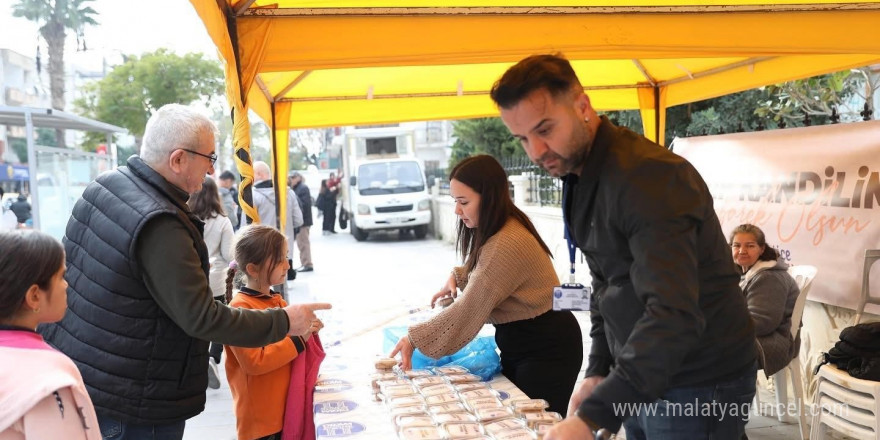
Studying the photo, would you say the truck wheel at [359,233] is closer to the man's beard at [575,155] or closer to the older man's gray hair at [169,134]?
the older man's gray hair at [169,134]

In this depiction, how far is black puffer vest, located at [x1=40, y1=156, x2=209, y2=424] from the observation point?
187 cm

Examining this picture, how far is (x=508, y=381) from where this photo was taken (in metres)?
2.47

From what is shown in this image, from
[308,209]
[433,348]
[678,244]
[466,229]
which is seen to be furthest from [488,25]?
[308,209]

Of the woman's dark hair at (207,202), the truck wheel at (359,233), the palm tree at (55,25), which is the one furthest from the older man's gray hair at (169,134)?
the palm tree at (55,25)

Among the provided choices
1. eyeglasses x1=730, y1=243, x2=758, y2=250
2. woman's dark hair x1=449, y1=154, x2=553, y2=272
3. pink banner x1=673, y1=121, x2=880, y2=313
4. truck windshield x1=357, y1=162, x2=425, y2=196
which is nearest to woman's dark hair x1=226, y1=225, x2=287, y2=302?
woman's dark hair x1=449, y1=154, x2=553, y2=272

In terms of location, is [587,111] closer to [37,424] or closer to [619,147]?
[619,147]

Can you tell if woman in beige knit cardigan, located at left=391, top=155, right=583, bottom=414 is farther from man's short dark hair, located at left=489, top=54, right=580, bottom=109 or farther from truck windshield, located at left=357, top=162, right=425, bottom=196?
truck windshield, located at left=357, top=162, right=425, bottom=196

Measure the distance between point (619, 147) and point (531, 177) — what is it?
9902mm

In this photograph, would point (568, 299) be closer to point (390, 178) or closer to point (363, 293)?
point (363, 293)

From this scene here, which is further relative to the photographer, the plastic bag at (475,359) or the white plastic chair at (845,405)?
the white plastic chair at (845,405)

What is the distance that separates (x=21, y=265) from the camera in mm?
1494

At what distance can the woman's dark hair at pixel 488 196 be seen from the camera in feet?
8.23

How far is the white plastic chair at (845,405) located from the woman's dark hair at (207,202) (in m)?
4.06

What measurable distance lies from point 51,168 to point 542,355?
6.88 m
